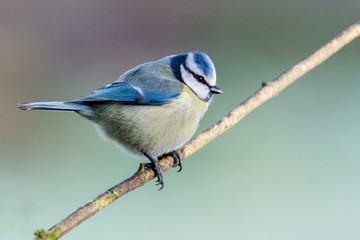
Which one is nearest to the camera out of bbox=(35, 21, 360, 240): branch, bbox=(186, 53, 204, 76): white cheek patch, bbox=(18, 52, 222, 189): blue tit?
bbox=(35, 21, 360, 240): branch

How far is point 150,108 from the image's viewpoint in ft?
6.40

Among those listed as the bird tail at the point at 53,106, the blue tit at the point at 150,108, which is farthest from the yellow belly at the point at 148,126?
the bird tail at the point at 53,106

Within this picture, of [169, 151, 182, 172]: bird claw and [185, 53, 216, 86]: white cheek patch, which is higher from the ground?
[185, 53, 216, 86]: white cheek patch

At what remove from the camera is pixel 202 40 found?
13.9 ft

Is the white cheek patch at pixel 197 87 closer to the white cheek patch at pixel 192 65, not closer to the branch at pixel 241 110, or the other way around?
the white cheek patch at pixel 192 65

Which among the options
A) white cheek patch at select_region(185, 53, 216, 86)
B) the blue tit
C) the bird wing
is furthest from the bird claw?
white cheek patch at select_region(185, 53, 216, 86)

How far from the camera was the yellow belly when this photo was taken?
6.26ft

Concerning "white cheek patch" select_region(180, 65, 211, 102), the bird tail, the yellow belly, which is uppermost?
"white cheek patch" select_region(180, 65, 211, 102)

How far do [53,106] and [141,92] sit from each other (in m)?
0.42

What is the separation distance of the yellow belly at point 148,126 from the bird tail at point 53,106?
0.11m

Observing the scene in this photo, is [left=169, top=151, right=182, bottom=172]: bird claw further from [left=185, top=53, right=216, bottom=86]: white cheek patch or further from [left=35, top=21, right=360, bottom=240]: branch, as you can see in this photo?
[left=185, top=53, right=216, bottom=86]: white cheek patch

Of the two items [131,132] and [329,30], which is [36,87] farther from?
[329,30]

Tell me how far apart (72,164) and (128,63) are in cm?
125

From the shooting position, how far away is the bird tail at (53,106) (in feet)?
5.45
